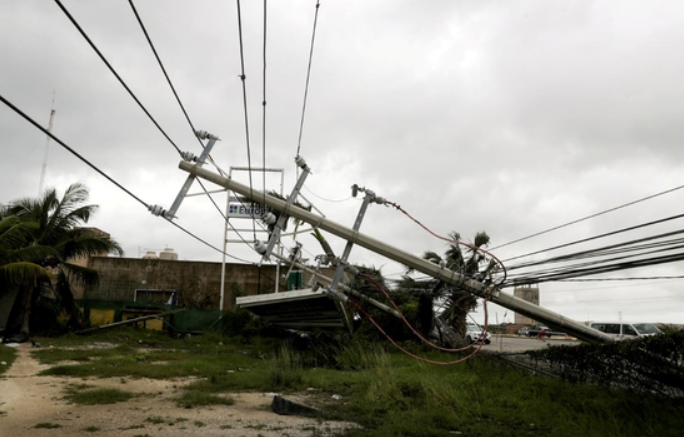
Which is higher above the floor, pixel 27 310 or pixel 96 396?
pixel 27 310

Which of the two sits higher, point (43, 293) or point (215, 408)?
point (43, 293)

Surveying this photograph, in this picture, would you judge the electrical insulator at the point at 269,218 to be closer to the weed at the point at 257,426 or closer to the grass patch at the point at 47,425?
the weed at the point at 257,426

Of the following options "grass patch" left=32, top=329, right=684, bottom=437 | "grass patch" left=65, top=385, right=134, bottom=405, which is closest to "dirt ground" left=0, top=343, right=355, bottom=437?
"grass patch" left=65, top=385, right=134, bottom=405

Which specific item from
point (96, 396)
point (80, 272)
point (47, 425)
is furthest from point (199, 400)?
point (80, 272)

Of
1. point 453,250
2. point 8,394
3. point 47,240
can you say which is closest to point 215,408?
point 8,394

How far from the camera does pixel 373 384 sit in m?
10.8

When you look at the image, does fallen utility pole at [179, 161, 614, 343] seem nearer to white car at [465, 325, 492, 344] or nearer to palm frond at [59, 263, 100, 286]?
white car at [465, 325, 492, 344]

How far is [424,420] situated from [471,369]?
5.45m

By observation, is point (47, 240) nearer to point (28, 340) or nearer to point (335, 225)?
point (28, 340)

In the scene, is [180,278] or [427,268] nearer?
[427,268]

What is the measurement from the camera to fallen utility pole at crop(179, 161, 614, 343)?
40.5 ft

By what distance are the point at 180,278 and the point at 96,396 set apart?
65.5 feet

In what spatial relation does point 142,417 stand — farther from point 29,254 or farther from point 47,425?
point 29,254

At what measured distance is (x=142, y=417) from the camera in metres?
8.28
